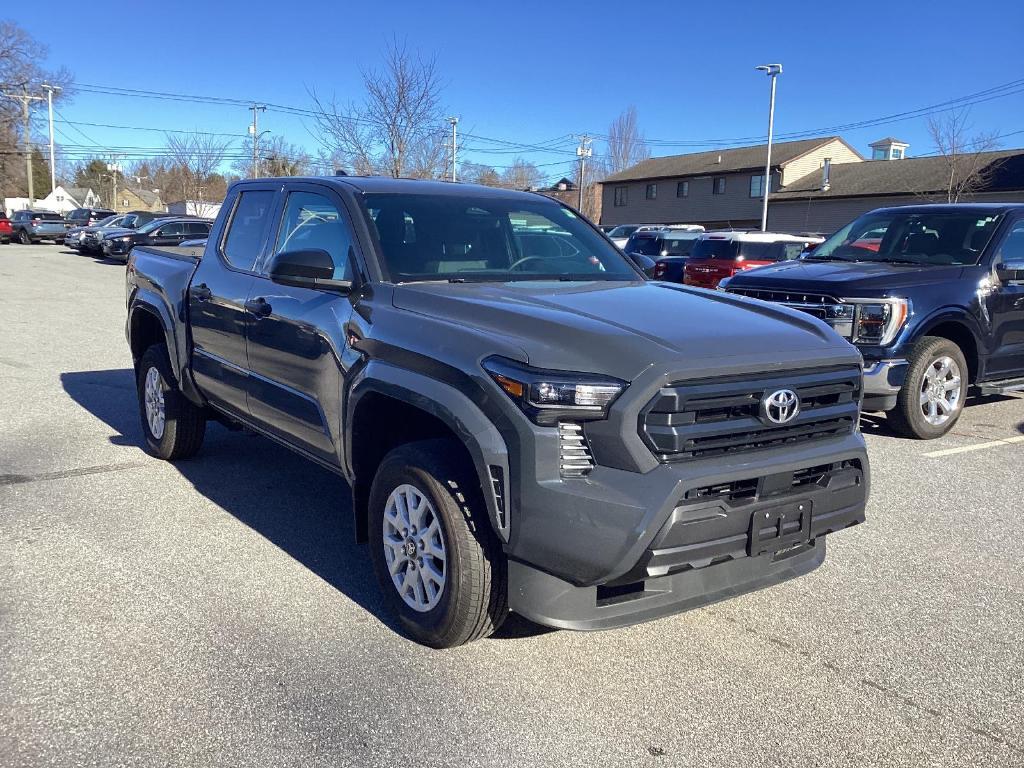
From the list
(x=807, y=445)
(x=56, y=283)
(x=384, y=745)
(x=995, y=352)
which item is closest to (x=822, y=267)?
(x=995, y=352)

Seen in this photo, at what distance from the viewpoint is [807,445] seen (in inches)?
131

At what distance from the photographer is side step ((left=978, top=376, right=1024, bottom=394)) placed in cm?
754

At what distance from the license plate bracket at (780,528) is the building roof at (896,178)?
129ft

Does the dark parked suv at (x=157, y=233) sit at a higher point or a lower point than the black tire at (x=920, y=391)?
higher

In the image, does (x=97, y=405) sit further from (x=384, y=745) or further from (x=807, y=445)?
(x=807, y=445)

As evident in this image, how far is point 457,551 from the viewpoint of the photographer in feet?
10.6

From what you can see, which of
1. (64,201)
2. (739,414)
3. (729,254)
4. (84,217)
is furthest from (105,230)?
(64,201)

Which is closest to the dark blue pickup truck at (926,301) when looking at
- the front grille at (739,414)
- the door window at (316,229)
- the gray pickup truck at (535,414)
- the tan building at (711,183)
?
the gray pickup truck at (535,414)

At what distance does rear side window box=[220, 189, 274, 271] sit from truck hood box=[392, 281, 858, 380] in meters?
1.54

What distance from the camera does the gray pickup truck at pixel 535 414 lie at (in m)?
2.96

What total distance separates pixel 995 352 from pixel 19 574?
731 cm

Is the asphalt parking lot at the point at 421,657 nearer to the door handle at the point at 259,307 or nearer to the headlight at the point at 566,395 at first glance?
the headlight at the point at 566,395

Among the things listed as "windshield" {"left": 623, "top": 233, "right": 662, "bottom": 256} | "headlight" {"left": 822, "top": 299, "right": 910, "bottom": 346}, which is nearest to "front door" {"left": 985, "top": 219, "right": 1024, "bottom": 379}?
"headlight" {"left": 822, "top": 299, "right": 910, "bottom": 346}

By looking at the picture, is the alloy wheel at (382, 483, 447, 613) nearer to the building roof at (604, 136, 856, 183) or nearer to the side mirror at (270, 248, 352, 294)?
the side mirror at (270, 248, 352, 294)
